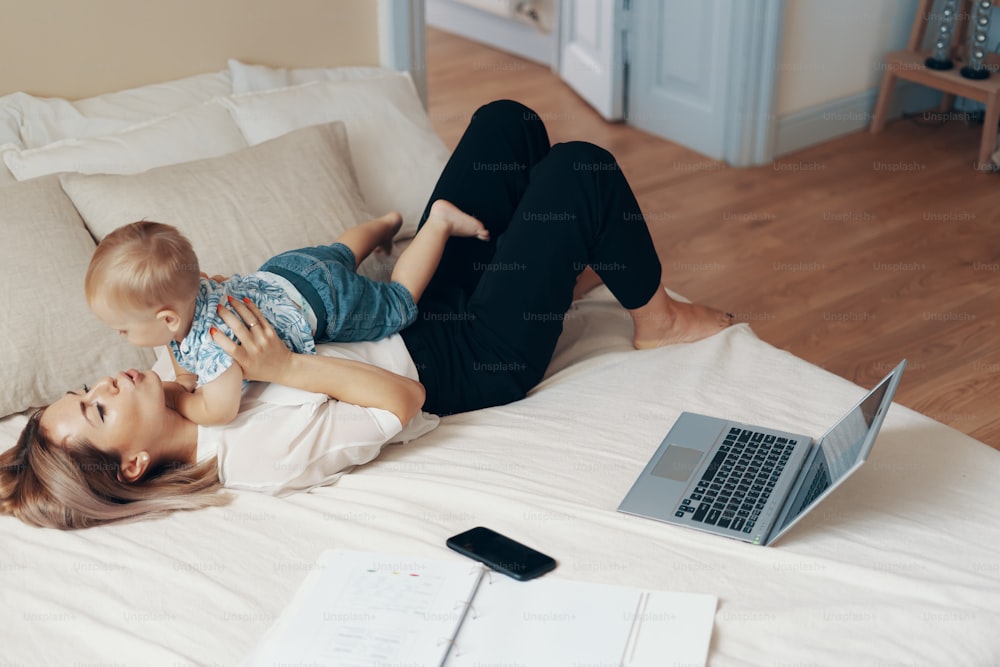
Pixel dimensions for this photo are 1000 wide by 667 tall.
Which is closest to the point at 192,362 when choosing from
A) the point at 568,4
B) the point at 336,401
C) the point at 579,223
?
the point at 336,401

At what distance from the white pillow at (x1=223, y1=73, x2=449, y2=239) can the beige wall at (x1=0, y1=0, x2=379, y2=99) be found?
25 cm

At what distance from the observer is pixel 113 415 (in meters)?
1.49

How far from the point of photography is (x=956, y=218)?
3.14 metres

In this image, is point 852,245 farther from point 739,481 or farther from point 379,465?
point 379,465

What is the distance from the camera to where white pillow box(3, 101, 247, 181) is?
199 centimetres

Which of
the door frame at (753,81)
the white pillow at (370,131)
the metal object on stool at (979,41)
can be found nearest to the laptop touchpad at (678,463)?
the white pillow at (370,131)

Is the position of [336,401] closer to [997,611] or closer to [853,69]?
[997,611]

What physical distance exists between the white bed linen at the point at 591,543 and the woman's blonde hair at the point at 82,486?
0.03 metres

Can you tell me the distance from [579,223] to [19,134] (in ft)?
3.83

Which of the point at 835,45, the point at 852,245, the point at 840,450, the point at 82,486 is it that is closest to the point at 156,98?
the point at 82,486

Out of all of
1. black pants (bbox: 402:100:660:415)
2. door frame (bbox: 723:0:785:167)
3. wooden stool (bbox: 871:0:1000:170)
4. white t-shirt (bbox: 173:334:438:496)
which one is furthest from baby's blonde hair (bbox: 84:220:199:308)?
wooden stool (bbox: 871:0:1000:170)

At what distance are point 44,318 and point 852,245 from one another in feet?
7.31

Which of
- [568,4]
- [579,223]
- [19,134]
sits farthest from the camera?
[568,4]

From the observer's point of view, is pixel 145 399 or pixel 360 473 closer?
pixel 145 399
